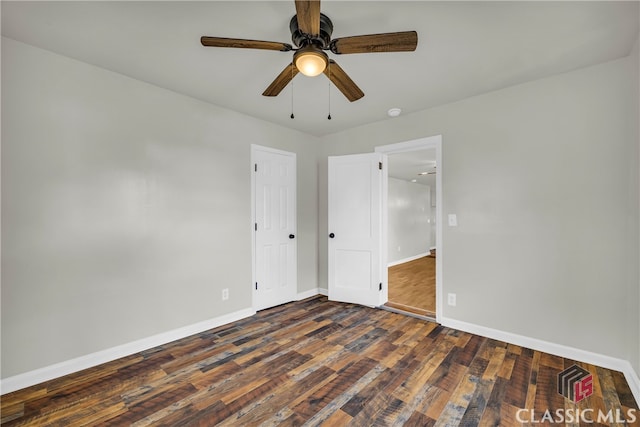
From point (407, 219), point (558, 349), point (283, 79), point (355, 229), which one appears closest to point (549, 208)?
point (558, 349)

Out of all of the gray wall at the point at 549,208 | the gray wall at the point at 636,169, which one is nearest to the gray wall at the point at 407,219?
the gray wall at the point at 549,208

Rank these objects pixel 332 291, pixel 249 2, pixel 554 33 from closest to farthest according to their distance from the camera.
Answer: pixel 249 2 < pixel 554 33 < pixel 332 291

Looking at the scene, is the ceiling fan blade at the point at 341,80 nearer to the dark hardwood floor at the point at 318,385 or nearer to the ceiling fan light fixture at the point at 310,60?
the ceiling fan light fixture at the point at 310,60

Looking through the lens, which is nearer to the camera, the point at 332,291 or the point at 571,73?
the point at 571,73

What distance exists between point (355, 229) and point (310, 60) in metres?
2.58

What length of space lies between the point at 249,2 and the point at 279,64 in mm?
648

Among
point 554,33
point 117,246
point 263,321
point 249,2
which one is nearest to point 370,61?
point 249,2

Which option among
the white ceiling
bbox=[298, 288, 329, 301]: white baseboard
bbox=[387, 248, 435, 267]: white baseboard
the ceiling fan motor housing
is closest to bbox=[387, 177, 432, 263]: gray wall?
bbox=[387, 248, 435, 267]: white baseboard

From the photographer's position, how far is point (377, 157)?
3.67 meters

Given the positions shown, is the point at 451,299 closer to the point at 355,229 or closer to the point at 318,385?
the point at 355,229

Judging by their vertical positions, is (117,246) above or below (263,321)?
above

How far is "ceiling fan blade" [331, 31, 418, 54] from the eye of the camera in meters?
1.49

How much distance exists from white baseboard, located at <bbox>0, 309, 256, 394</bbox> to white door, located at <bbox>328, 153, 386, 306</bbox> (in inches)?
64.8

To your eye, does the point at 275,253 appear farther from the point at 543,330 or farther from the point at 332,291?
the point at 543,330
